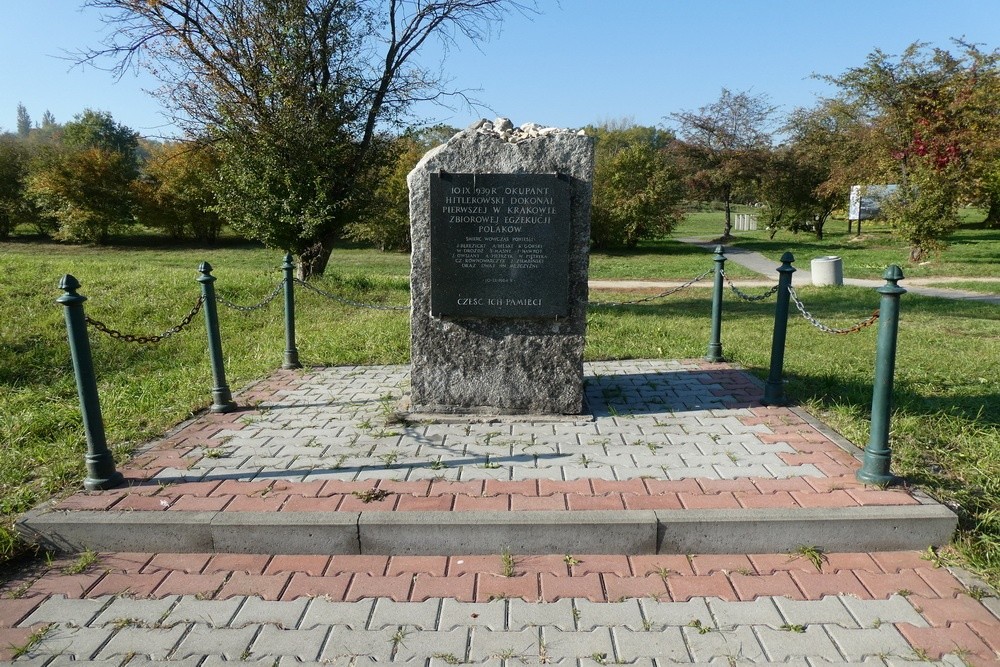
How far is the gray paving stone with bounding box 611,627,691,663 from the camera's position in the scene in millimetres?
2678

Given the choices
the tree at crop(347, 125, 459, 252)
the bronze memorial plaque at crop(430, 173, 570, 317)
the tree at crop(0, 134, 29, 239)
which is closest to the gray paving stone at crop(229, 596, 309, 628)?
the bronze memorial plaque at crop(430, 173, 570, 317)

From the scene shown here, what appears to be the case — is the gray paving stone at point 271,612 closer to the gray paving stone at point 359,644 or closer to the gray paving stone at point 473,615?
the gray paving stone at point 359,644

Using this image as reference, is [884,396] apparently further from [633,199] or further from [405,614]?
[633,199]

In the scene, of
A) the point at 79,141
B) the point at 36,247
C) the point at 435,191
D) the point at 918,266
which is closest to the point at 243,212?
the point at 435,191

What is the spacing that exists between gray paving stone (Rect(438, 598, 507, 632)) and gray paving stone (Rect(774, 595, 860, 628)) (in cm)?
125

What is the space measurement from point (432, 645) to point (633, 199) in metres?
27.2

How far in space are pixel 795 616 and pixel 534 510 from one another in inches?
52.5

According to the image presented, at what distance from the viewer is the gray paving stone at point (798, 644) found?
2674mm

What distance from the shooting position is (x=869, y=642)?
8.98 ft

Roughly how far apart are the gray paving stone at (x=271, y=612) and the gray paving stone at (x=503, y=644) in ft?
2.65

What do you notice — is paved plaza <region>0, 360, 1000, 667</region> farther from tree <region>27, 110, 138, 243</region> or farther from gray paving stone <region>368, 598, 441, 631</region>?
tree <region>27, 110, 138, 243</region>

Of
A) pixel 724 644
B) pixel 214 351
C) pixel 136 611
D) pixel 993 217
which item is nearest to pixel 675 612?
pixel 724 644

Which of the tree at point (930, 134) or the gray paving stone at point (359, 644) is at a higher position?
the tree at point (930, 134)

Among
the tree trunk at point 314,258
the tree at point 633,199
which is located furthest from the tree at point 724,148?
the tree trunk at point 314,258
